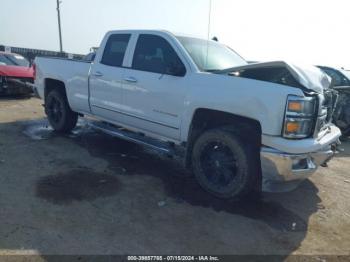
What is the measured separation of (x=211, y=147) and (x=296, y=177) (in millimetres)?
1094

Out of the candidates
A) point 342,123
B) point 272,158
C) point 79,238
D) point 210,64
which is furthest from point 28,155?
point 342,123

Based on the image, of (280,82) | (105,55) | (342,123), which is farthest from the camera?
(342,123)

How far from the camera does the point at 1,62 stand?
37.3ft

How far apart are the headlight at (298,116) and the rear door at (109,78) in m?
2.76

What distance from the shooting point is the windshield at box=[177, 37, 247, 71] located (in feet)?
15.8

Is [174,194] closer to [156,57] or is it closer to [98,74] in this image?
[156,57]

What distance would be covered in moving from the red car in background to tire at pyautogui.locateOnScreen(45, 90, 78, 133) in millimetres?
4053

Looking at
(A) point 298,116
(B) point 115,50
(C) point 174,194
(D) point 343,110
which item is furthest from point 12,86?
(A) point 298,116

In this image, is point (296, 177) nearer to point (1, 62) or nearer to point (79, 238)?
point (79, 238)

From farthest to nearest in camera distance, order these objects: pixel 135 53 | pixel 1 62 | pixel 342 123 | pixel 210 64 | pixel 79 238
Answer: pixel 1 62 < pixel 342 123 < pixel 135 53 < pixel 210 64 < pixel 79 238

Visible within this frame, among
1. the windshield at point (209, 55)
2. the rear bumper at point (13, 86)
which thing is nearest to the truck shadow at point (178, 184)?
the windshield at point (209, 55)

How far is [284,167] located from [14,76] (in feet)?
33.0

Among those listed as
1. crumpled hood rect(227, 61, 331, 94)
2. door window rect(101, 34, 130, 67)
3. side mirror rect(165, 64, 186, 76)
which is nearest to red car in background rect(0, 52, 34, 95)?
door window rect(101, 34, 130, 67)

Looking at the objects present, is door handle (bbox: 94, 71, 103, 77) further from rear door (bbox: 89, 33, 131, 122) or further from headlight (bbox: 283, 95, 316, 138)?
headlight (bbox: 283, 95, 316, 138)
